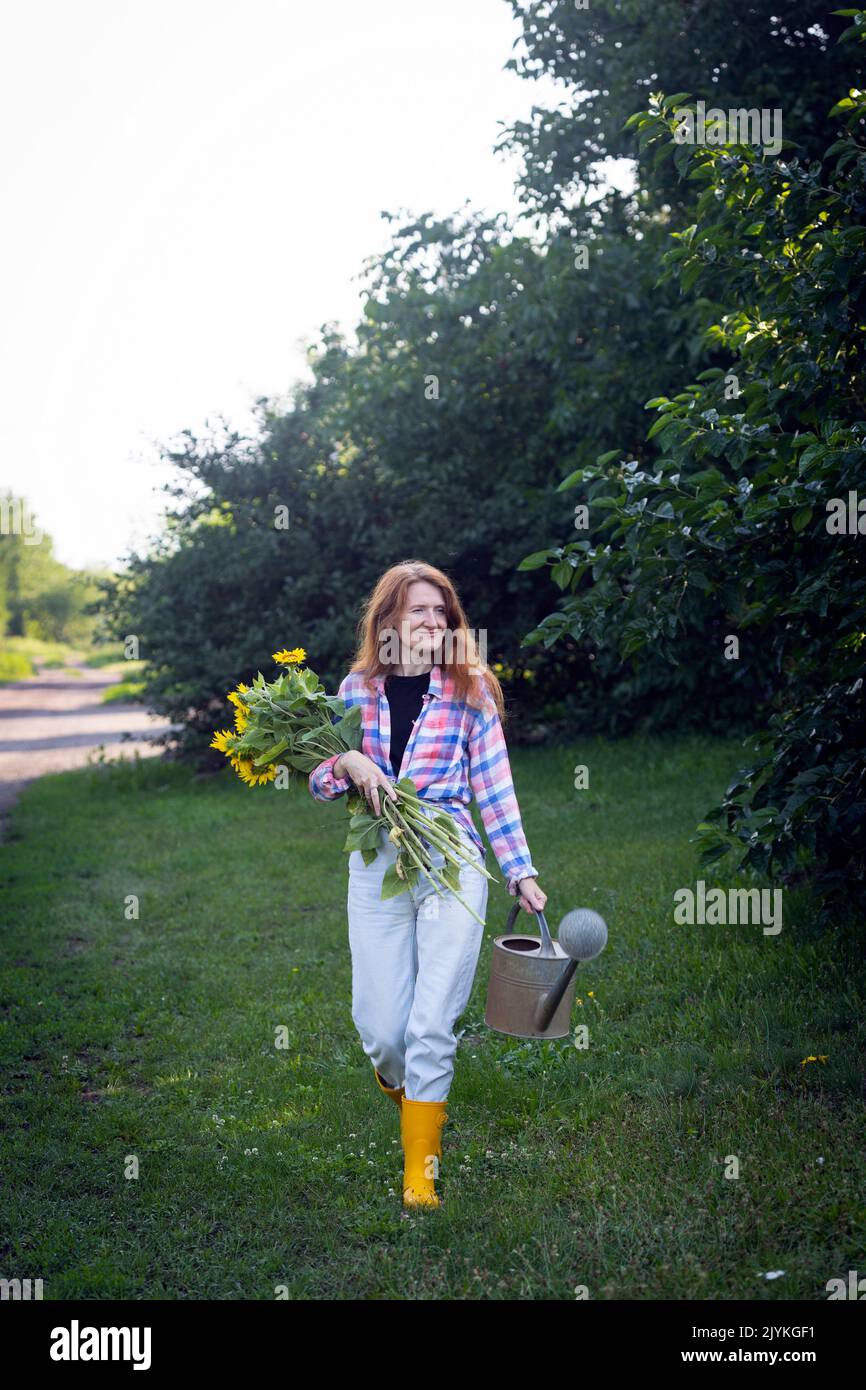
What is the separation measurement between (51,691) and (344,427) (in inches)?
975

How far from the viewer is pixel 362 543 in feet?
46.6

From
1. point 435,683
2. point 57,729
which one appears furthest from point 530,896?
point 57,729

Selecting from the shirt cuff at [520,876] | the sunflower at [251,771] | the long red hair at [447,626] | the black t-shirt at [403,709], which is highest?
the long red hair at [447,626]

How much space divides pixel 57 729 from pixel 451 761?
20804 mm

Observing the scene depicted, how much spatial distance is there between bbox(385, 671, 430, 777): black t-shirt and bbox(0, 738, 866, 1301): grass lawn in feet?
4.94

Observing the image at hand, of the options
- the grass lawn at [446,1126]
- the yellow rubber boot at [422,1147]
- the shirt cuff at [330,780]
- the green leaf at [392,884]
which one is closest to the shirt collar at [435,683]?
the shirt cuff at [330,780]

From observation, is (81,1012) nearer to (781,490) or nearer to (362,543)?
(781,490)

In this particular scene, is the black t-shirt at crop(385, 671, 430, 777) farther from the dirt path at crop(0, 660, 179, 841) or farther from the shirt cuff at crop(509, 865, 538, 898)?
the dirt path at crop(0, 660, 179, 841)

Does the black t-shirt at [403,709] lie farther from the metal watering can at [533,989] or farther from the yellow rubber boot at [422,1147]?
the yellow rubber boot at [422,1147]

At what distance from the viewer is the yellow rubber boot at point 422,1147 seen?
4051mm

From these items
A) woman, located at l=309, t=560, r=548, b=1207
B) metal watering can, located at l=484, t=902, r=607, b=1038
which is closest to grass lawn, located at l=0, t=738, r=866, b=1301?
woman, located at l=309, t=560, r=548, b=1207

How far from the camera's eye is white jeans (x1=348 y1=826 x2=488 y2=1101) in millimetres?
4016

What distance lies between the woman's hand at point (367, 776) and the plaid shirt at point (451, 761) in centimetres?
9

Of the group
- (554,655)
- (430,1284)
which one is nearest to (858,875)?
(430,1284)
